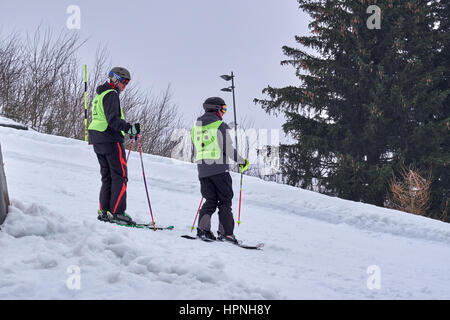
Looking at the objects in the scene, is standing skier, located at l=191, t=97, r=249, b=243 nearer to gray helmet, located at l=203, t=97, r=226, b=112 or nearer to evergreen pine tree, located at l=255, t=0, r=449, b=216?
gray helmet, located at l=203, t=97, r=226, b=112

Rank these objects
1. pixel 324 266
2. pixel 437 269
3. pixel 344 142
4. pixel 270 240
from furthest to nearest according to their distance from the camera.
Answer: pixel 344 142
pixel 270 240
pixel 437 269
pixel 324 266

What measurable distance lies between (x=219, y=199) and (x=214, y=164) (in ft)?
1.44

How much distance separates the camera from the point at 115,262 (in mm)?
3193

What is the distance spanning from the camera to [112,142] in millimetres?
5012

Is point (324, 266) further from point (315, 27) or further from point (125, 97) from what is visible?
point (125, 97)

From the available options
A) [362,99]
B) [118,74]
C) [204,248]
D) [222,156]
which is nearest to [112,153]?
[118,74]

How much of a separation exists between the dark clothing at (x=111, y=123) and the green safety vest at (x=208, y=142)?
845 mm

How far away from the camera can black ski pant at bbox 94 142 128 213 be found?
4941mm

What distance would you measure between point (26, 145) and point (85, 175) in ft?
9.47

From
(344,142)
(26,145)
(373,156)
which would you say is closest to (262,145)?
(344,142)

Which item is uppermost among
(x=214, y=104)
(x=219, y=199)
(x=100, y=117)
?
(x=214, y=104)

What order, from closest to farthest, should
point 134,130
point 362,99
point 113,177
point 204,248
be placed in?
point 204,248 → point 134,130 → point 113,177 → point 362,99

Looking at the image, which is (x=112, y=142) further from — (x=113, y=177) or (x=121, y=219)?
(x=121, y=219)

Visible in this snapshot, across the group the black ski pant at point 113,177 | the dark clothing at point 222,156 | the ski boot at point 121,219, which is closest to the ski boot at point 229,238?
the dark clothing at point 222,156
